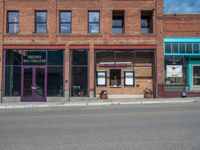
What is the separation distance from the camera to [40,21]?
28.3m

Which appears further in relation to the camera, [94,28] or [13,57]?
[94,28]

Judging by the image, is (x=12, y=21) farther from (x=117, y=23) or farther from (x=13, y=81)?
(x=117, y=23)

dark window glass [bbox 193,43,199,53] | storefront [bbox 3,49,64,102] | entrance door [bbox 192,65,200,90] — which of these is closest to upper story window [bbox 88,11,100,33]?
storefront [bbox 3,49,64,102]

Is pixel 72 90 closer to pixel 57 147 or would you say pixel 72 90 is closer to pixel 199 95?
pixel 199 95

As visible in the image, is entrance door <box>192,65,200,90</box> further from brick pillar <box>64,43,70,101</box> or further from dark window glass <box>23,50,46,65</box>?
A: dark window glass <box>23,50,46,65</box>

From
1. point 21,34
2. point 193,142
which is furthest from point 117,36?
point 193,142

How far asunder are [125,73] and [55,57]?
617 cm

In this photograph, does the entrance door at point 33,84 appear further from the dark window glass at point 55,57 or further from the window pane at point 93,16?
the window pane at point 93,16

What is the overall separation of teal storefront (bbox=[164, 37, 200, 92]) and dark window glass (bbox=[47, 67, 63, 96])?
902 cm

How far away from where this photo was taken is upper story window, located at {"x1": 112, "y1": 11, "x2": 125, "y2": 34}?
2883 cm

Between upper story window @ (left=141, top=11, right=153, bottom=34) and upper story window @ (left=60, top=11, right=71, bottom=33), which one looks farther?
upper story window @ (left=141, top=11, right=153, bottom=34)

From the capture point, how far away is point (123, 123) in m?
12.0

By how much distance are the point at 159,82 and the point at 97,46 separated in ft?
19.8

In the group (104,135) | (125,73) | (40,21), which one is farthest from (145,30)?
(104,135)
